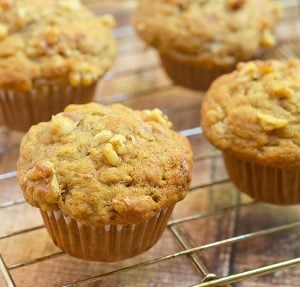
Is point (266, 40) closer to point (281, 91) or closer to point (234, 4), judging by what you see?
point (234, 4)

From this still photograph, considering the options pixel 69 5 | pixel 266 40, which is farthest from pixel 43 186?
pixel 266 40

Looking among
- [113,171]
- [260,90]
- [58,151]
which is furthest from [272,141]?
[58,151]

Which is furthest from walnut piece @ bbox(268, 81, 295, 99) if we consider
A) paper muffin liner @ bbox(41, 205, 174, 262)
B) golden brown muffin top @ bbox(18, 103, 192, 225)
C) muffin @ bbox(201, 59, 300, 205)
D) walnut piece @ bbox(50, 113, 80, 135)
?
walnut piece @ bbox(50, 113, 80, 135)

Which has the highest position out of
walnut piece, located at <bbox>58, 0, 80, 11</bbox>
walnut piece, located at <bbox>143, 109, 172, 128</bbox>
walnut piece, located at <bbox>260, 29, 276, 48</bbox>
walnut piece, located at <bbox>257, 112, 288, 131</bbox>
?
walnut piece, located at <bbox>58, 0, 80, 11</bbox>

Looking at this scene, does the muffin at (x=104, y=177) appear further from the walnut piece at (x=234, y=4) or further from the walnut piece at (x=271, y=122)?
the walnut piece at (x=234, y=4)

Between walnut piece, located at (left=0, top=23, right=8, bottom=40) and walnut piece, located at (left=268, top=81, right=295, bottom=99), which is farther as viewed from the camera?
walnut piece, located at (left=0, top=23, right=8, bottom=40)

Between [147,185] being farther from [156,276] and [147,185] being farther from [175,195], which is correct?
[156,276]

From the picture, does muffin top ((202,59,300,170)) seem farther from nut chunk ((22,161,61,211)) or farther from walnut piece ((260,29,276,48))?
nut chunk ((22,161,61,211))
